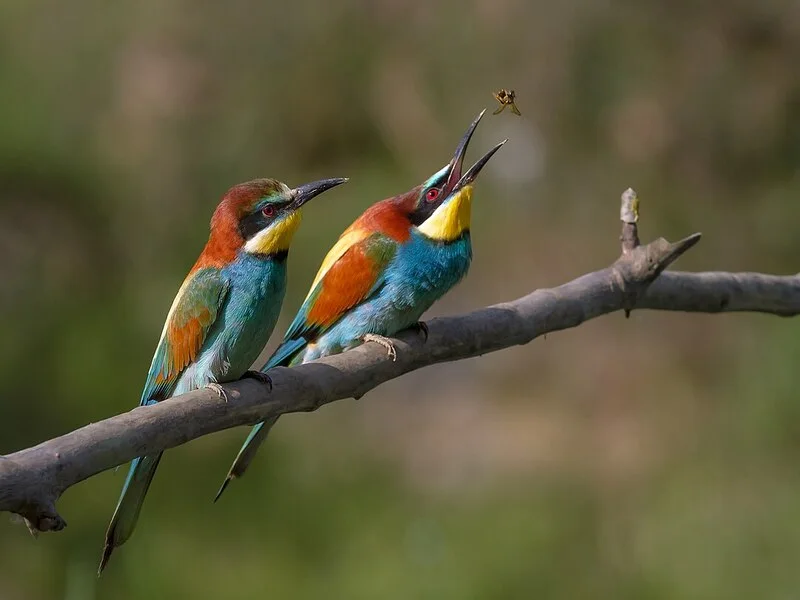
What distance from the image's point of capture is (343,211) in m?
5.36

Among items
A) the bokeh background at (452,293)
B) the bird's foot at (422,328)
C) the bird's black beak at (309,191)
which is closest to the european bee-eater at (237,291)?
the bird's black beak at (309,191)

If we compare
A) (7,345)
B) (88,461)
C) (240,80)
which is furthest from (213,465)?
(88,461)

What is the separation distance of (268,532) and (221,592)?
381mm

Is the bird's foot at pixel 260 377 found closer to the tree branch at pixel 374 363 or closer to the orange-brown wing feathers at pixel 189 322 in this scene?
the tree branch at pixel 374 363

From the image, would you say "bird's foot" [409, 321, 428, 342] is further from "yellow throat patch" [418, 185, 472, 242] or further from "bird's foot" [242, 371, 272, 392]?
"bird's foot" [242, 371, 272, 392]

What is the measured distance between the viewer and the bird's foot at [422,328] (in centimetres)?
219

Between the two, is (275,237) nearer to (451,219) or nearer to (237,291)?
(237,291)

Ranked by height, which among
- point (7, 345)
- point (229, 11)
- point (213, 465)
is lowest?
point (213, 465)

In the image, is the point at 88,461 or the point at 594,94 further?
the point at 594,94

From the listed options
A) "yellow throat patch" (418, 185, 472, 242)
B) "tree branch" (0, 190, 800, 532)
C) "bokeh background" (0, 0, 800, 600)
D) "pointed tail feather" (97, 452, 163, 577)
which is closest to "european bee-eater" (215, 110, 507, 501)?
"yellow throat patch" (418, 185, 472, 242)

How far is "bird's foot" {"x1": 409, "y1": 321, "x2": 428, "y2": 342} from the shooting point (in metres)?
2.19

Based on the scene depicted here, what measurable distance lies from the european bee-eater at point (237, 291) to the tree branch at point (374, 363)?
0.23 metres

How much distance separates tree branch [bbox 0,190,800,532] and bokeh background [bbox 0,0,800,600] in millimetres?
1633

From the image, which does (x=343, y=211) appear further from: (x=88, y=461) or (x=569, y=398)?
(x=88, y=461)
